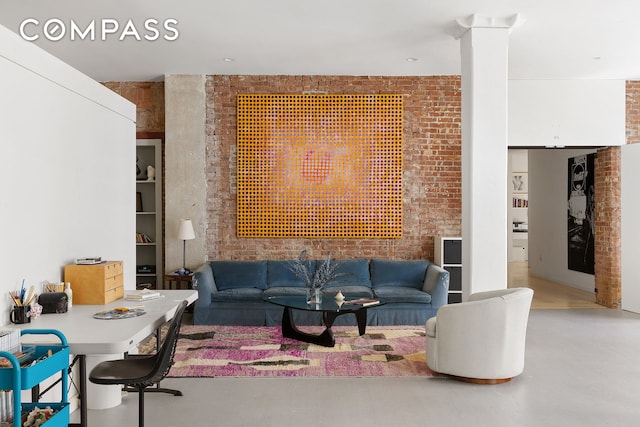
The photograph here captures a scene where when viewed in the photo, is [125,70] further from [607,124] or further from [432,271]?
[607,124]

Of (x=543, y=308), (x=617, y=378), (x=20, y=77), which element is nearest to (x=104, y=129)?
(x=20, y=77)

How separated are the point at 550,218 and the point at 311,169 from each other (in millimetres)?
6112

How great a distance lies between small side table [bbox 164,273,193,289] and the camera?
26.3 ft

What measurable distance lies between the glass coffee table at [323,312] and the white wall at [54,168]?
1.73m

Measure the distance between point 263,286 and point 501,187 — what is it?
353 centimetres

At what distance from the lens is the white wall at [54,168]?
3682 millimetres

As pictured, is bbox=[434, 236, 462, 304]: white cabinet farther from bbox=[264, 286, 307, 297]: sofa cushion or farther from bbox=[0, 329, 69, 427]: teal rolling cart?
bbox=[0, 329, 69, 427]: teal rolling cart

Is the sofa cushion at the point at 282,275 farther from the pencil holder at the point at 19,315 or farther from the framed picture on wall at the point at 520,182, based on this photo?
the framed picture on wall at the point at 520,182

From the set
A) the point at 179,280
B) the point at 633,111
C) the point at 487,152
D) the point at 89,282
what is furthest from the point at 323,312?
the point at 633,111

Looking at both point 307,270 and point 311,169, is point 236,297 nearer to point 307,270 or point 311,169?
point 307,270

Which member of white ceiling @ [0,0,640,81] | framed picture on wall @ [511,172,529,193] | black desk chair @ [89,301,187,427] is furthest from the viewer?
framed picture on wall @ [511,172,529,193]

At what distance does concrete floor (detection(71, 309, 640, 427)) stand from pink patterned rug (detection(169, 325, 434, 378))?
0.23 metres

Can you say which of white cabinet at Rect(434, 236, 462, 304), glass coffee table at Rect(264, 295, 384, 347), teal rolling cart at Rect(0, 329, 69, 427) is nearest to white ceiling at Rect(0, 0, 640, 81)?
white cabinet at Rect(434, 236, 462, 304)

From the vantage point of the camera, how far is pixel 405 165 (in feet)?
28.1
